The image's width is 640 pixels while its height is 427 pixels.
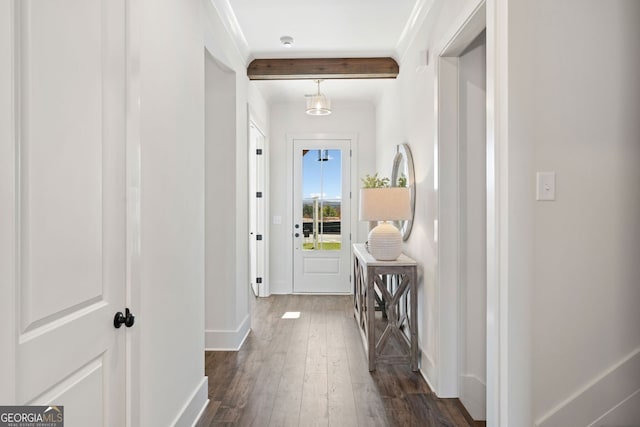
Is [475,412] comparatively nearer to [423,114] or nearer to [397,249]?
[397,249]

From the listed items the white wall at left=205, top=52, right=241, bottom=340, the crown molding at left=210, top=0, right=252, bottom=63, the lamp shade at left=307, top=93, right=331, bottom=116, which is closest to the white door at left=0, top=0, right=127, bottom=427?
the crown molding at left=210, top=0, right=252, bottom=63

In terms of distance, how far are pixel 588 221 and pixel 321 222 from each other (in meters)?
4.38

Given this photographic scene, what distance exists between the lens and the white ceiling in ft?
10.1

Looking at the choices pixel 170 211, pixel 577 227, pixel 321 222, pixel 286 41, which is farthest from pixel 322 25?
pixel 321 222

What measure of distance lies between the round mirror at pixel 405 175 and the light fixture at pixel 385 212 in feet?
0.56

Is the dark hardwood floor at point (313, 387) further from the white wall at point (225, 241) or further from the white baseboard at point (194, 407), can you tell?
the white wall at point (225, 241)

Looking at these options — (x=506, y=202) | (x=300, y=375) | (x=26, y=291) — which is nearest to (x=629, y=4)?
(x=506, y=202)

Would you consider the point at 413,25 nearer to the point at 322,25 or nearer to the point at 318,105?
the point at 322,25

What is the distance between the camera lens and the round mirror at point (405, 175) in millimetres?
3465

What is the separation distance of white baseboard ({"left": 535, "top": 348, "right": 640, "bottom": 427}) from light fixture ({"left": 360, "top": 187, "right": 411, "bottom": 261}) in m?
1.67

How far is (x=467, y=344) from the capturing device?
8.81 feet

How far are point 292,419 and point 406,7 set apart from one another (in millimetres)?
2919

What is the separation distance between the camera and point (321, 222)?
19.7 feet

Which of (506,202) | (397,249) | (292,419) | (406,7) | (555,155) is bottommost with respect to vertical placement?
(292,419)
